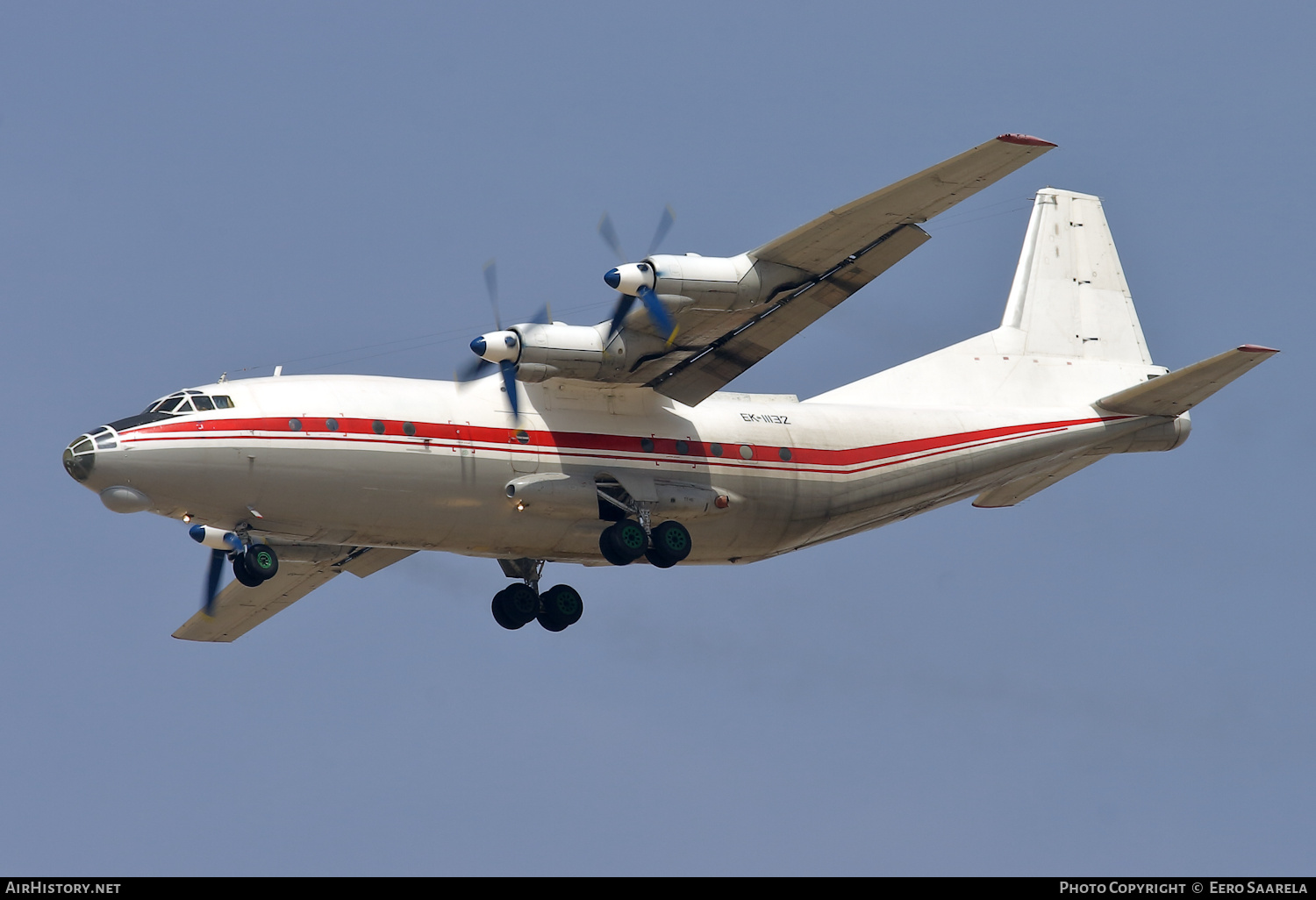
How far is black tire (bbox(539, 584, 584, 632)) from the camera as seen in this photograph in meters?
26.3

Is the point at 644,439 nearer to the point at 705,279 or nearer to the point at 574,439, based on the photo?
the point at 574,439

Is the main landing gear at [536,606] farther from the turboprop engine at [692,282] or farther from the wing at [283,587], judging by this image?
the turboprop engine at [692,282]

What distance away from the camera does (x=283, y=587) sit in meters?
27.9

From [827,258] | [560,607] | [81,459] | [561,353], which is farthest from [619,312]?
[81,459]

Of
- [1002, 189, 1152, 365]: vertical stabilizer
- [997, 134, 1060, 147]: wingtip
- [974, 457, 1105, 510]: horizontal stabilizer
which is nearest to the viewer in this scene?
[997, 134, 1060, 147]: wingtip

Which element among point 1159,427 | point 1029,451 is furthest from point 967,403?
point 1159,427

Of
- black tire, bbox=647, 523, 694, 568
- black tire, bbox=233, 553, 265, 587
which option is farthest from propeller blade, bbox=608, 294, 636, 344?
black tire, bbox=233, 553, 265, 587

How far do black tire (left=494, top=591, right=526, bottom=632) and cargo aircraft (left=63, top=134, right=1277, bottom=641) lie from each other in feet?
0.10

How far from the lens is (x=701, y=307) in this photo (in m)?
23.4

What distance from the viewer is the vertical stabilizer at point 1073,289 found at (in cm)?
2920

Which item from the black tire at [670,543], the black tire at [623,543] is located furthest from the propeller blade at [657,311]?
the black tire at [670,543]

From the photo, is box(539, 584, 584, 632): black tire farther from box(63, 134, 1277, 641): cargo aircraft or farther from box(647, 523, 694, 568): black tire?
box(647, 523, 694, 568): black tire

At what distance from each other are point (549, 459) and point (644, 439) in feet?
4.92
